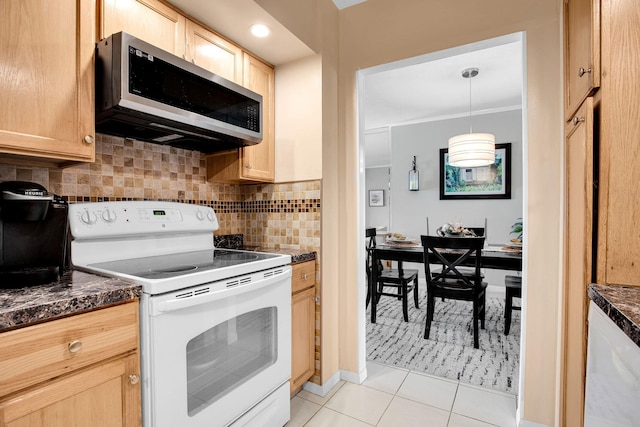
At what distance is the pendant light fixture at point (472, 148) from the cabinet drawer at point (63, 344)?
309 cm

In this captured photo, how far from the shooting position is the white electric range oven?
1063mm

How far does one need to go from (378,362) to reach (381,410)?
0.57 meters

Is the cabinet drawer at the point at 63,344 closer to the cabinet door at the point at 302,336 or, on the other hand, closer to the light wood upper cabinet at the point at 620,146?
the cabinet door at the point at 302,336

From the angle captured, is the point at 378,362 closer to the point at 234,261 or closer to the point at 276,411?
the point at 276,411

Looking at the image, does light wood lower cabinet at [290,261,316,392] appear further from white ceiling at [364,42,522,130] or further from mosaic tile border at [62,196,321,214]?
white ceiling at [364,42,522,130]

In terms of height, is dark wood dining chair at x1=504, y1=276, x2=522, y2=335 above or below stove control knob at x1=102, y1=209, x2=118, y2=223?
below

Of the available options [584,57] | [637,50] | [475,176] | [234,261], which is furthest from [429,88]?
[234,261]

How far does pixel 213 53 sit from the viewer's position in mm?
1726

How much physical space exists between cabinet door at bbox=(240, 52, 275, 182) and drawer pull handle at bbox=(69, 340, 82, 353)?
121cm

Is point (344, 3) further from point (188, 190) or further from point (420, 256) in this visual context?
point (420, 256)

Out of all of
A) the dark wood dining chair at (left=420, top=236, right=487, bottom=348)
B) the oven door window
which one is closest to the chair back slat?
the dark wood dining chair at (left=420, top=236, right=487, bottom=348)

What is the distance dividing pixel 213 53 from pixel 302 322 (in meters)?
1.57

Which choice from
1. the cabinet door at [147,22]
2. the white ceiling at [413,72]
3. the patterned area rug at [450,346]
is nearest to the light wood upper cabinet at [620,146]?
the white ceiling at [413,72]

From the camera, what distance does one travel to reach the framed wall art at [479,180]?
13.9 feet
